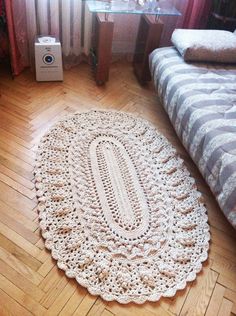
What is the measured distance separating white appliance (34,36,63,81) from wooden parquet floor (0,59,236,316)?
0.08m

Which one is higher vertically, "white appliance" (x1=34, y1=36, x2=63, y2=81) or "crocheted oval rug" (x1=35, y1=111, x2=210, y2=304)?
"white appliance" (x1=34, y1=36, x2=63, y2=81)

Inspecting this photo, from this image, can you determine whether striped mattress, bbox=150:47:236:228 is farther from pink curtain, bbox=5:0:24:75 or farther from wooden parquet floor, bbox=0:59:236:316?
pink curtain, bbox=5:0:24:75

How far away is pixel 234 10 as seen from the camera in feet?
7.69

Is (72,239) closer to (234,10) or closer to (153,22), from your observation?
(153,22)

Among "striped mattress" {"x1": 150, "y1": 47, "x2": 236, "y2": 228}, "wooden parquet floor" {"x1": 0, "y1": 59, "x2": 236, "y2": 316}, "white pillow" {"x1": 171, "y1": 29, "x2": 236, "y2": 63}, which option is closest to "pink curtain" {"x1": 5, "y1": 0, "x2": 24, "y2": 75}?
"wooden parquet floor" {"x1": 0, "y1": 59, "x2": 236, "y2": 316}

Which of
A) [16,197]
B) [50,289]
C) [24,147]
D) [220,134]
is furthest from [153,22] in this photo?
[50,289]

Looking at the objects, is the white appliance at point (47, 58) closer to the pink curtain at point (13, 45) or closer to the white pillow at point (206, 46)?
the pink curtain at point (13, 45)

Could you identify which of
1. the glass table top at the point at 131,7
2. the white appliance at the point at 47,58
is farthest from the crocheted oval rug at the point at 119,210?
the glass table top at the point at 131,7

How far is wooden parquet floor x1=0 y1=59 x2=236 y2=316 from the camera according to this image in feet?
4.00

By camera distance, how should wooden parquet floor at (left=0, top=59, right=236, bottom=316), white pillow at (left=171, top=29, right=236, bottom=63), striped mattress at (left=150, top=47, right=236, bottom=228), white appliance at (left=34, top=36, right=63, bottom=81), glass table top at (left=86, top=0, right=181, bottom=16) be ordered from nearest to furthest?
wooden parquet floor at (left=0, top=59, right=236, bottom=316) < striped mattress at (left=150, top=47, right=236, bottom=228) < white pillow at (left=171, top=29, right=236, bottom=63) < glass table top at (left=86, top=0, right=181, bottom=16) < white appliance at (left=34, top=36, right=63, bottom=81)

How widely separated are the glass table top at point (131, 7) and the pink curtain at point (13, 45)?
0.54 meters

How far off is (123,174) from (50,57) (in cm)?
112

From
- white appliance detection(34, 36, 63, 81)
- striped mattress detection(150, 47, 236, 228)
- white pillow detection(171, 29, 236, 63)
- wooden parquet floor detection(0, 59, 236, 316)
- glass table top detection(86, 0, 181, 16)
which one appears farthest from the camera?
white appliance detection(34, 36, 63, 81)

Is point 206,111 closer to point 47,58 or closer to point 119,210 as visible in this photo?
point 119,210
